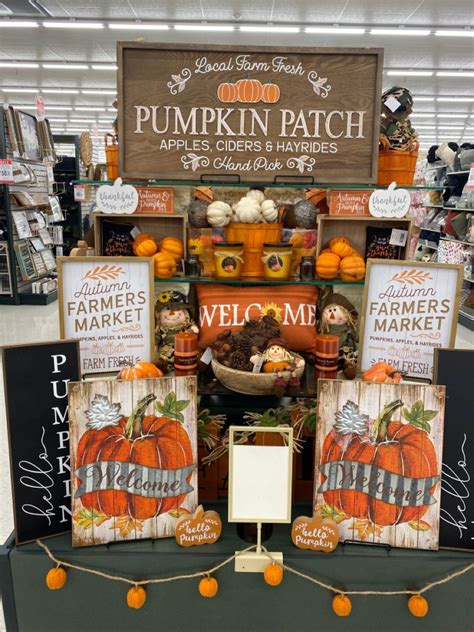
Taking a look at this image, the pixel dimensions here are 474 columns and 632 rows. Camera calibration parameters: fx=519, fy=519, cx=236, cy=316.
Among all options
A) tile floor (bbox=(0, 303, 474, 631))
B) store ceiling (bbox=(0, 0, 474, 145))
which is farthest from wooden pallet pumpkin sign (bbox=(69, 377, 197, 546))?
store ceiling (bbox=(0, 0, 474, 145))

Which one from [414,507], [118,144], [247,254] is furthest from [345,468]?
[118,144]

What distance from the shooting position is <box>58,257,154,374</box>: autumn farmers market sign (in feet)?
5.63

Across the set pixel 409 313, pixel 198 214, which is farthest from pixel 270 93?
pixel 409 313

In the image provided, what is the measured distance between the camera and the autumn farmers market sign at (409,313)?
1.69 metres

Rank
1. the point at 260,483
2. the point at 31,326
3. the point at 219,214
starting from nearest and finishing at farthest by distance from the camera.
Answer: the point at 260,483
the point at 219,214
the point at 31,326

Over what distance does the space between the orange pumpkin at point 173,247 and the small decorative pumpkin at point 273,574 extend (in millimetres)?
1061

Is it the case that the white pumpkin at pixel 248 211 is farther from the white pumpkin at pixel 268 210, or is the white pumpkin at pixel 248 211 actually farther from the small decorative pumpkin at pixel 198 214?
the small decorative pumpkin at pixel 198 214

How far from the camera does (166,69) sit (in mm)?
1729

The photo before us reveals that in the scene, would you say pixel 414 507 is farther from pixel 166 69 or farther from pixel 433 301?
pixel 166 69

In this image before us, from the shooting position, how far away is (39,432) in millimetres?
1532

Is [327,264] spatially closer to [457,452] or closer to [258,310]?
[258,310]

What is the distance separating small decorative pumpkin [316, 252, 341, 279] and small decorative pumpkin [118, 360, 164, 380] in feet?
2.20

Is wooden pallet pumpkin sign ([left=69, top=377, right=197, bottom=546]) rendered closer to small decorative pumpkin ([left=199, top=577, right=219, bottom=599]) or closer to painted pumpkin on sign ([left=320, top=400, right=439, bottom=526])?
small decorative pumpkin ([left=199, top=577, right=219, bottom=599])

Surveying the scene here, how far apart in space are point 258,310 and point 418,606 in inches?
40.8
